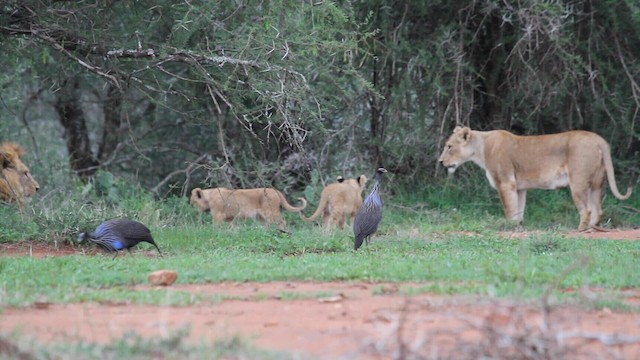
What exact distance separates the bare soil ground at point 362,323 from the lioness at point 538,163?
21.2ft

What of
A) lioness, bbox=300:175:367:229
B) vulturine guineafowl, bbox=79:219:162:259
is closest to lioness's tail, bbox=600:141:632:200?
lioness, bbox=300:175:367:229

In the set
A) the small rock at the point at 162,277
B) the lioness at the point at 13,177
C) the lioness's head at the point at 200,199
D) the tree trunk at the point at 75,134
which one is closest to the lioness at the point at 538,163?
the lioness's head at the point at 200,199

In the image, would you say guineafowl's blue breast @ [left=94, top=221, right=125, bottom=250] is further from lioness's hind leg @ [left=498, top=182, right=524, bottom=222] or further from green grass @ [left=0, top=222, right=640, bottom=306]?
lioness's hind leg @ [left=498, top=182, right=524, bottom=222]

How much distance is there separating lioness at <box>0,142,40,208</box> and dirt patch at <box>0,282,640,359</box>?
6.30m

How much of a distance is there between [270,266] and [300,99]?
2665mm

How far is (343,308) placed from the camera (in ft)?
23.4

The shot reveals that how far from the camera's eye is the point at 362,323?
653 centimetres

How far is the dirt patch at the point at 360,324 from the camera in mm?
5402

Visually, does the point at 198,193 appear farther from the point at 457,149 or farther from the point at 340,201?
the point at 457,149

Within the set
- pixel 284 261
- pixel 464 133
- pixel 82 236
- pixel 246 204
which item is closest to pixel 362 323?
pixel 284 261

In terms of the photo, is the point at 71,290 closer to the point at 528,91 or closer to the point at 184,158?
the point at 528,91

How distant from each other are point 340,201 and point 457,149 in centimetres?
243

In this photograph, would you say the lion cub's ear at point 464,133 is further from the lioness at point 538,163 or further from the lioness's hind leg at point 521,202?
the lioness's hind leg at point 521,202

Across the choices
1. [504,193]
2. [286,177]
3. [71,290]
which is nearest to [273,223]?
[286,177]
